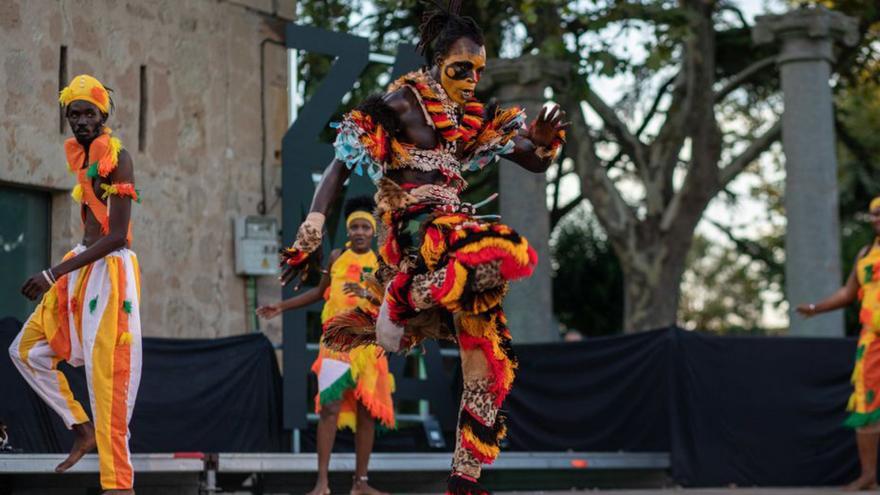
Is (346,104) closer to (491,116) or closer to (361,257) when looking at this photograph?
(361,257)

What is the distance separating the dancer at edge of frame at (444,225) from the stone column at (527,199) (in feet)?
30.3

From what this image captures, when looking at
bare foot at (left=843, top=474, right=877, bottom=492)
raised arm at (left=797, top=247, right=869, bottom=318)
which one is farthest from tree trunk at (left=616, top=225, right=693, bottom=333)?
bare foot at (left=843, top=474, right=877, bottom=492)

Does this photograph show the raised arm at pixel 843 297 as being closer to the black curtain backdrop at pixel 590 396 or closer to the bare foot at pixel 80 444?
the black curtain backdrop at pixel 590 396

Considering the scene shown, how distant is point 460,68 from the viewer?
7.15m

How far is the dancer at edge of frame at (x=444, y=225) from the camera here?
6.75m

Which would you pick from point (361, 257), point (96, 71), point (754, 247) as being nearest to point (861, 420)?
point (361, 257)

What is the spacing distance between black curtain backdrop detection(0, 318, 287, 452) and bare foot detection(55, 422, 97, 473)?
1457 millimetres

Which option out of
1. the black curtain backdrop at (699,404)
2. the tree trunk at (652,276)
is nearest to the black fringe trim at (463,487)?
the black curtain backdrop at (699,404)

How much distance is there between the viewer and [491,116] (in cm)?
749

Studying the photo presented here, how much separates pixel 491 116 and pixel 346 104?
40.9 feet

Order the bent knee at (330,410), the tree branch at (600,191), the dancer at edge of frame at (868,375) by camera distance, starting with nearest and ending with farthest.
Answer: the bent knee at (330,410) → the dancer at edge of frame at (868,375) → the tree branch at (600,191)

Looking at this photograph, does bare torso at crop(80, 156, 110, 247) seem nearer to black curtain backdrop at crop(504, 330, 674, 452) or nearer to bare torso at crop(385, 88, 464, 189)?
bare torso at crop(385, 88, 464, 189)

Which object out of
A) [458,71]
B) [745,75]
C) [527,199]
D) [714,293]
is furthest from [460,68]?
[714,293]

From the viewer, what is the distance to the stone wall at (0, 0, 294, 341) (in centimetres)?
1137
